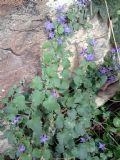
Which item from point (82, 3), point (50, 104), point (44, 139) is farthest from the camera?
point (82, 3)

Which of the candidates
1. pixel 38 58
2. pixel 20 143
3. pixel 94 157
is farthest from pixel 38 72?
pixel 94 157

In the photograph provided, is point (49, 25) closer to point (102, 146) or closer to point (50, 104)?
point (50, 104)

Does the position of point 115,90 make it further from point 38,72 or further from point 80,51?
point 38,72

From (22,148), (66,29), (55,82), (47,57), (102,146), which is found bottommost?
(102,146)

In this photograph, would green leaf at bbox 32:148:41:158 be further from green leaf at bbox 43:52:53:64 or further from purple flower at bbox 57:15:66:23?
purple flower at bbox 57:15:66:23

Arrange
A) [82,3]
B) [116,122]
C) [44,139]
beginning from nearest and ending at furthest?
[44,139], [82,3], [116,122]

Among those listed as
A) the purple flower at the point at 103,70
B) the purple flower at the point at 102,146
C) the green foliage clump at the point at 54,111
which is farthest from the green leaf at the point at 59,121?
the purple flower at the point at 103,70

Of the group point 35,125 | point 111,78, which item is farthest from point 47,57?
point 111,78

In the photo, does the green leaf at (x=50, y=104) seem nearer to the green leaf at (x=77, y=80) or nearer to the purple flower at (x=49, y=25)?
the green leaf at (x=77, y=80)
